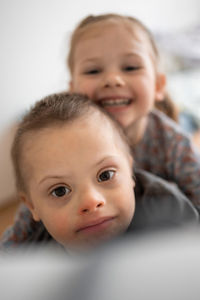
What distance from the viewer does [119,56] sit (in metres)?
0.63

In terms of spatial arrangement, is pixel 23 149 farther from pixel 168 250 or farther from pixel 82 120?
pixel 168 250

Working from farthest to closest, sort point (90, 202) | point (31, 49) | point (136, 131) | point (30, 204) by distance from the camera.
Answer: point (31, 49) → point (136, 131) → point (30, 204) → point (90, 202)

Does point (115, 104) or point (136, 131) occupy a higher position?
point (115, 104)

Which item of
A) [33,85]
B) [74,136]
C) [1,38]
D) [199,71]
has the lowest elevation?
[199,71]

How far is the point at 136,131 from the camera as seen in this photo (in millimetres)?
774

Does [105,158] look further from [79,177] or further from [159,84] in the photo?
[159,84]

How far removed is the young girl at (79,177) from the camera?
1.40 feet

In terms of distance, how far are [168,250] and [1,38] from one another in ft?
3.55

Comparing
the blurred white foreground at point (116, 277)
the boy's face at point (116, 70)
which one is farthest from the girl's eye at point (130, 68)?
the blurred white foreground at point (116, 277)

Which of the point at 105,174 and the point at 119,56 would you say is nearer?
the point at 105,174

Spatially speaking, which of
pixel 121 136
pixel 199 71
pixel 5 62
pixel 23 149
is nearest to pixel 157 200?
pixel 121 136

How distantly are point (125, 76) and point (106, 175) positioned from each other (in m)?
0.27

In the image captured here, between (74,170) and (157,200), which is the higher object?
(74,170)

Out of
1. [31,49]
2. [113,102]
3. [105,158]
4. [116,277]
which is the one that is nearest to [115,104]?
[113,102]
